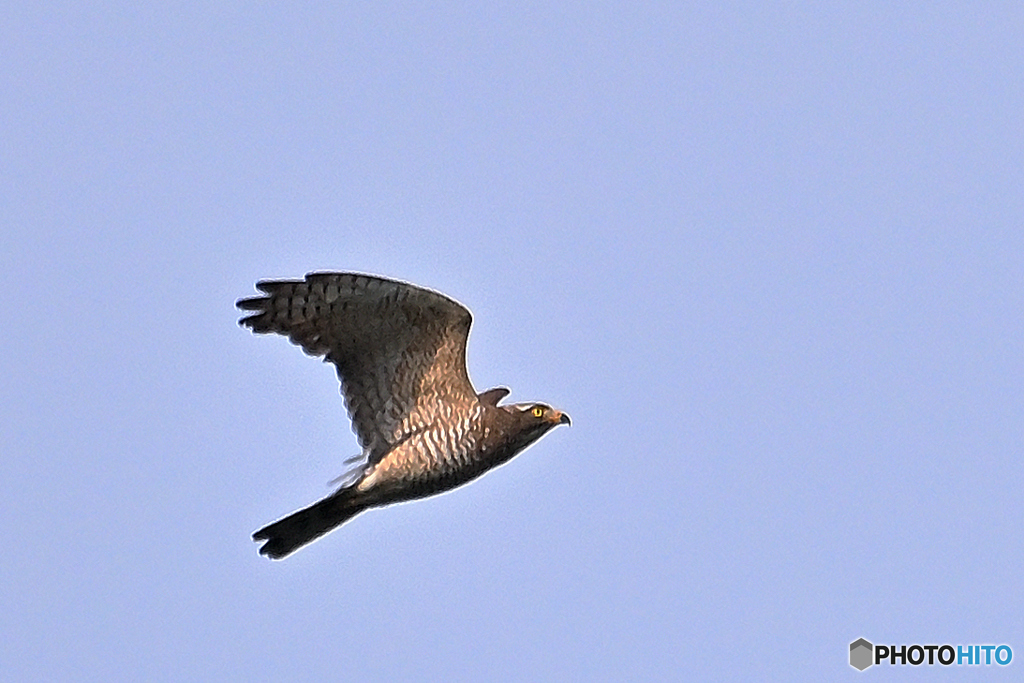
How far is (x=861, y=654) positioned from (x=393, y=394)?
26.6ft

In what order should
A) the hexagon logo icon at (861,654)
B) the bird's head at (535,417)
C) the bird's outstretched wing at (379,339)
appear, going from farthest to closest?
1. the hexagon logo icon at (861,654)
2. the bird's head at (535,417)
3. the bird's outstretched wing at (379,339)

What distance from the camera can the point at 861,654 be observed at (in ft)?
68.4

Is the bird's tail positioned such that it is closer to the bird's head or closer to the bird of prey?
the bird of prey

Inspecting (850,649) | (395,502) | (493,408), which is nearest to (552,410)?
(493,408)

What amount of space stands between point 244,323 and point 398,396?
1399 millimetres

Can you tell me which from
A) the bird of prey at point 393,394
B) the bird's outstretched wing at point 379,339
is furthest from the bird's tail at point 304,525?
the bird's outstretched wing at point 379,339

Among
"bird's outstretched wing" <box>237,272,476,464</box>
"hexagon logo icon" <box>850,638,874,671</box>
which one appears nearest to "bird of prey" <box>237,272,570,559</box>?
"bird's outstretched wing" <box>237,272,476,464</box>

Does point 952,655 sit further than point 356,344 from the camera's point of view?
Yes

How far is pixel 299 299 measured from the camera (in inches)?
579

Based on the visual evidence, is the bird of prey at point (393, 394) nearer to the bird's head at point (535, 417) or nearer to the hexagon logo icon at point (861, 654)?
the bird's head at point (535, 417)

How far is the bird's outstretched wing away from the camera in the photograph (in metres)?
14.6

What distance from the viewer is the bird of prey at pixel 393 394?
14695 millimetres

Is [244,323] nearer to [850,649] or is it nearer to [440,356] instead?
[440,356]

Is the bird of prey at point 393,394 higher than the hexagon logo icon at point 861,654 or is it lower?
higher
